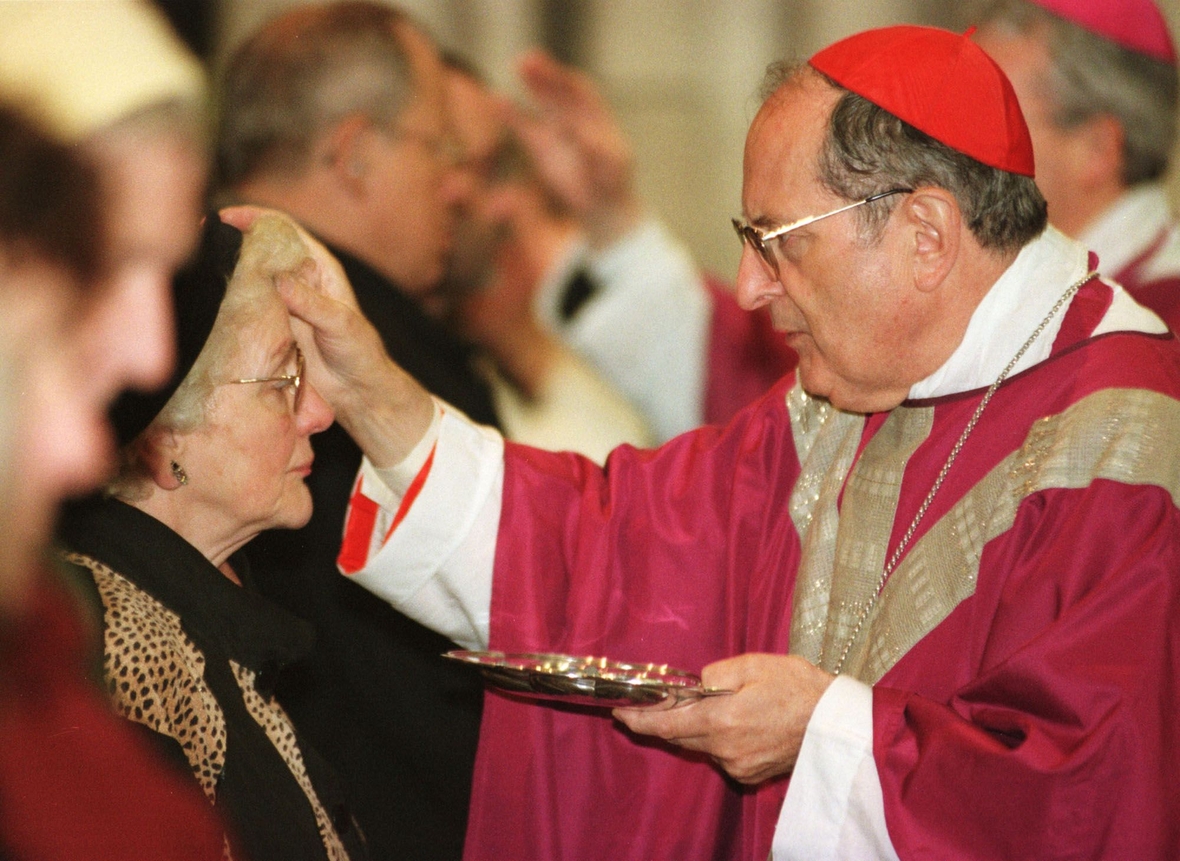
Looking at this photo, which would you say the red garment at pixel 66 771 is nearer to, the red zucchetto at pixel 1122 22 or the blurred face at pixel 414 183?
the blurred face at pixel 414 183

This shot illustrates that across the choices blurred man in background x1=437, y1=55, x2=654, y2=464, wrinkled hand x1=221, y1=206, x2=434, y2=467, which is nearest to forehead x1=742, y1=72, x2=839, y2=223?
wrinkled hand x1=221, y1=206, x2=434, y2=467

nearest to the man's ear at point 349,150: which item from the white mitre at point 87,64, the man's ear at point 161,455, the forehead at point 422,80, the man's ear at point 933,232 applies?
the forehead at point 422,80

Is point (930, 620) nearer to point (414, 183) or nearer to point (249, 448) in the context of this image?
point (249, 448)

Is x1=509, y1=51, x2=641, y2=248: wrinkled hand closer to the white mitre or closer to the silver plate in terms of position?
the silver plate

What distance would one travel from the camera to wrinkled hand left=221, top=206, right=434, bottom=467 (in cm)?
250

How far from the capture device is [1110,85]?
12.3ft

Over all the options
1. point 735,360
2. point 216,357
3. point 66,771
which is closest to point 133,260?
point 66,771

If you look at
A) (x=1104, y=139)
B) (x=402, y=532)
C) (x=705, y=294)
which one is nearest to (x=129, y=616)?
(x=402, y=532)

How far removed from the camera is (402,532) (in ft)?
8.63

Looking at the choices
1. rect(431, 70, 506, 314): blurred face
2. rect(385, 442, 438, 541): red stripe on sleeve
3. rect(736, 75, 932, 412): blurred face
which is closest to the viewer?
rect(736, 75, 932, 412): blurred face

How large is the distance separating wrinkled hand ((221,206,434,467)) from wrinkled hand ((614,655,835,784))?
0.75 meters

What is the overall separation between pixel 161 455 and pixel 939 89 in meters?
1.43

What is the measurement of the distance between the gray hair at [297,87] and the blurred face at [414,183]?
0.32 ft

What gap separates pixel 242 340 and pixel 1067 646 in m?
1.38
